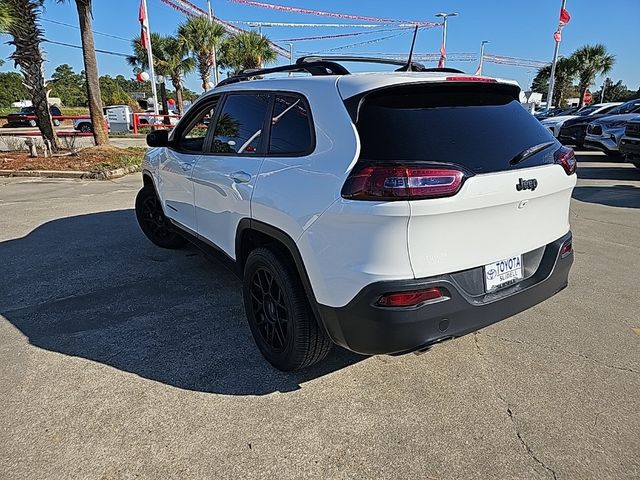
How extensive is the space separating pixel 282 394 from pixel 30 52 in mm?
13711

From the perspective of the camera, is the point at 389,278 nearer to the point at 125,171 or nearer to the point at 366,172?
the point at 366,172

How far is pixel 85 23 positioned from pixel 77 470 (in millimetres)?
13046

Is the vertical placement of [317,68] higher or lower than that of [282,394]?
higher

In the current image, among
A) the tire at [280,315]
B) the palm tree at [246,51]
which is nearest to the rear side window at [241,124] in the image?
the tire at [280,315]

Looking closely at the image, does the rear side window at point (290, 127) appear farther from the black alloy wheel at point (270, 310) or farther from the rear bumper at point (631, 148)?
the rear bumper at point (631, 148)

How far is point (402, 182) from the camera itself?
201 centimetres

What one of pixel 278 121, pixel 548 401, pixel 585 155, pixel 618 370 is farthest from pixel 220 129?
pixel 585 155

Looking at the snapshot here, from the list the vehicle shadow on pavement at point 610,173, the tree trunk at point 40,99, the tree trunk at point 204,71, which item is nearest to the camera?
the vehicle shadow on pavement at point 610,173

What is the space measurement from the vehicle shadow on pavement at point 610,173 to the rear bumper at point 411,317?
9.60 metres

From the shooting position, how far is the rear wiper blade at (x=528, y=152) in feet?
7.79

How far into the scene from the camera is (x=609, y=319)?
349 centimetres

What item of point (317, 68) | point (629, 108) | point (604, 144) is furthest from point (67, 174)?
point (629, 108)

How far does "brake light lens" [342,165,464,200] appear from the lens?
201 centimetres

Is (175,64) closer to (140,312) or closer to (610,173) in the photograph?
(610,173)
